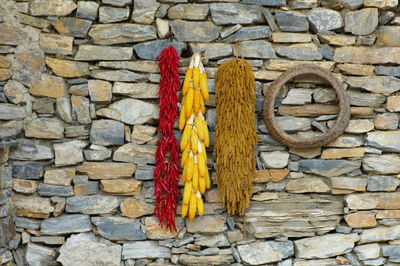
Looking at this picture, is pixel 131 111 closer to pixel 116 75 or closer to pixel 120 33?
pixel 116 75

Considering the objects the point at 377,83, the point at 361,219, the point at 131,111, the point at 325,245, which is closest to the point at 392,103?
the point at 377,83

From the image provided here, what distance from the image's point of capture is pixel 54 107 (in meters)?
3.22

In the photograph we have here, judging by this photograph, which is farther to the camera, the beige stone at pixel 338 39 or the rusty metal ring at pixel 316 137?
the beige stone at pixel 338 39

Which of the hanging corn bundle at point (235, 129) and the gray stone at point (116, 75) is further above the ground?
the gray stone at point (116, 75)

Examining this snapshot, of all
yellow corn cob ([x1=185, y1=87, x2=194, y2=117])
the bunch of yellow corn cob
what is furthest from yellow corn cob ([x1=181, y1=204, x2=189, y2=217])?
yellow corn cob ([x1=185, y1=87, x2=194, y2=117])

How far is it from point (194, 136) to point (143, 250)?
1.01 m

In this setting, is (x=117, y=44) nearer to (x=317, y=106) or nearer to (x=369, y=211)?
(x=317, y=106)

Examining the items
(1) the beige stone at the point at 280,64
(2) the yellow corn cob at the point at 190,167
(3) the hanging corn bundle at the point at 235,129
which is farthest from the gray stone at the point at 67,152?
(1) the beige stone at the point at 280,64

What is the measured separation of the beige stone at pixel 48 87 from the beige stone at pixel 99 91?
23 centimetres

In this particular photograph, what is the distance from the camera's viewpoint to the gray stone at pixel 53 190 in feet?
10.6

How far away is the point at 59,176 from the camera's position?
322 centimetres

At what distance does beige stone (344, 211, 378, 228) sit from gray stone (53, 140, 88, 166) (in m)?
2.25

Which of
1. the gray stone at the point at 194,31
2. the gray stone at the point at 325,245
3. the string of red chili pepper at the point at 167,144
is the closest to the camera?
the string of red chili pepper at the point at 167,144

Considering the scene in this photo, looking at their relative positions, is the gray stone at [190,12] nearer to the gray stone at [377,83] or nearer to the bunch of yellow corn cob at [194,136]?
the bunch of yellow corn cob at [194,136]
